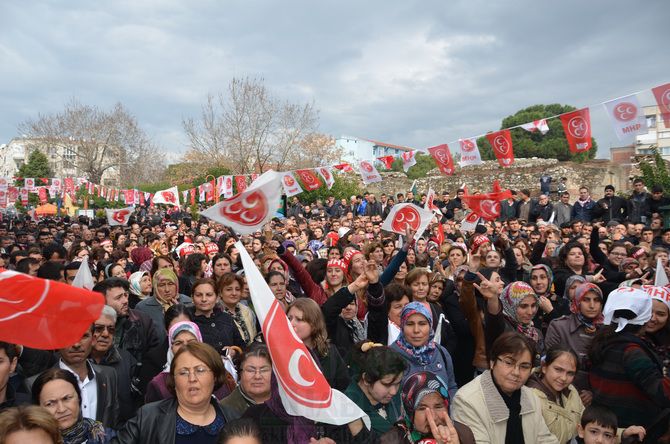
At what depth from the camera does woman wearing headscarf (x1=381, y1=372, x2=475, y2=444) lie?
2727mm

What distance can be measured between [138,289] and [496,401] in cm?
420

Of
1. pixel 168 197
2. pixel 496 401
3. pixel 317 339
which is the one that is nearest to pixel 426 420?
pixel 496 401

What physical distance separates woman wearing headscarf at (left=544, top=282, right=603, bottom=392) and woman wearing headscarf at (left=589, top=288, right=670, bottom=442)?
0.70 m

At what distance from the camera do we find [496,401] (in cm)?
308

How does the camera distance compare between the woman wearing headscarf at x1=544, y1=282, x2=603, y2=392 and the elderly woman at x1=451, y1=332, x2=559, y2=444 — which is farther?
the woman wearing headscarf at x1=544, y1=282, x2=603, y2=392

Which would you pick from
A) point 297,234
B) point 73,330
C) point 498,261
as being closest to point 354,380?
point 73,330

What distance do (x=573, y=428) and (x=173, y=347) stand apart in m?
2.69

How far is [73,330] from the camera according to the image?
9.06ft

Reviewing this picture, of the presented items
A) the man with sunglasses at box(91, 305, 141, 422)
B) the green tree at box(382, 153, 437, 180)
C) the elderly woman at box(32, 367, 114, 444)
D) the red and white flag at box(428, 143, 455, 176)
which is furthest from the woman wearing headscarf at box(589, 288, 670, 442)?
the green tree at box(382, 153, 437, 180)

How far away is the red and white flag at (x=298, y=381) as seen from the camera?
9.00 ft

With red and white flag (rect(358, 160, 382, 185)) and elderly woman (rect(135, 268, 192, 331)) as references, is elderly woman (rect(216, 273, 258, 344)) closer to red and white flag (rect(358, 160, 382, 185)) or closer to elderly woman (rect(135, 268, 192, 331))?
elderly woman (rect(135, 268, 192, 331))

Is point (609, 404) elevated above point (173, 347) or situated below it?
below

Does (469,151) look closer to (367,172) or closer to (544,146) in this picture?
(367,172)

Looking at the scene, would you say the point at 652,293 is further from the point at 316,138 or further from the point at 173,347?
the point at 316,138
